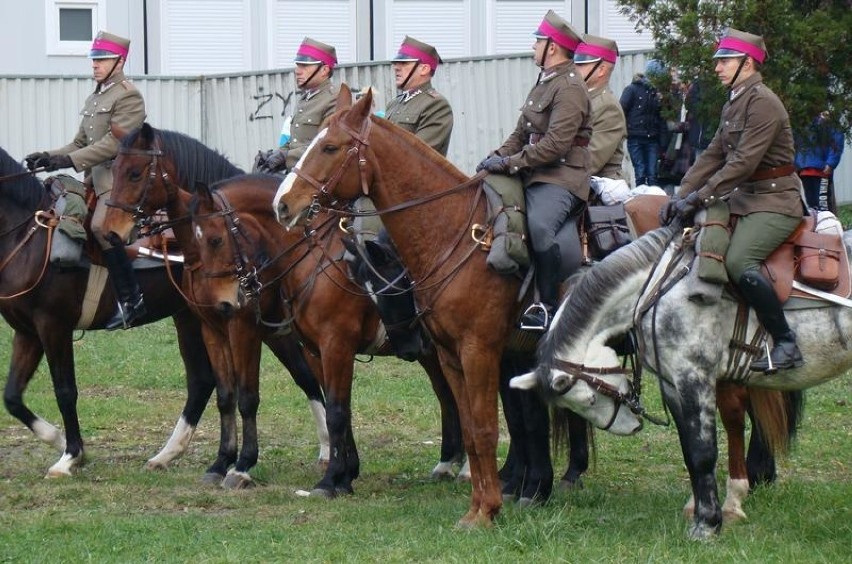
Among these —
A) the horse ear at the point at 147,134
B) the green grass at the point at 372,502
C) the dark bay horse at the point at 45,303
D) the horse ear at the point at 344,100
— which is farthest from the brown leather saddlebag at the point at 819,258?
the dark bay horse at the point at 45,303

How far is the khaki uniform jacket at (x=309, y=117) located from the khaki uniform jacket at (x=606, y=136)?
1.97 metres

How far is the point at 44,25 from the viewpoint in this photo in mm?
24312

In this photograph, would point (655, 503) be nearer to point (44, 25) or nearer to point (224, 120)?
point (224, 120)

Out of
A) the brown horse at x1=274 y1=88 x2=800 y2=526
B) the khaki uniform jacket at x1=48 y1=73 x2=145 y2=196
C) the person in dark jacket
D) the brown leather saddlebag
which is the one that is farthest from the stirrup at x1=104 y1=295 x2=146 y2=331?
the person in dark jacket

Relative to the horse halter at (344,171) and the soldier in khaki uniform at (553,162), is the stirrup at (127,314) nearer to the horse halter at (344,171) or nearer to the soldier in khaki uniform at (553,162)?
the horse halter at (344,171)

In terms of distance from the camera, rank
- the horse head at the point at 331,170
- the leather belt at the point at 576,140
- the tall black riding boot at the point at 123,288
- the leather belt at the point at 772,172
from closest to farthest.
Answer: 1. the leather belt at the point at 772,172
2. the horse head at the point at 331,170
3. the leather belt at the point at 576,140
4. the tall black riding boot at the point at 123,288

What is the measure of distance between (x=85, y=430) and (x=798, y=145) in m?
7.70

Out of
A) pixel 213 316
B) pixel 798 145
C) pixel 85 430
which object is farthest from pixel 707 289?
pixel 798 145

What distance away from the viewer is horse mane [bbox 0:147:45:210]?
1088 centimetres

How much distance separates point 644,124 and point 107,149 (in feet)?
25.0

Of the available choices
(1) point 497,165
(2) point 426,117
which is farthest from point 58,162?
(1) point 497,165

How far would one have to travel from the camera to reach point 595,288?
8.07 meters

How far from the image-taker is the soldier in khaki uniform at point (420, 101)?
9.98 meters

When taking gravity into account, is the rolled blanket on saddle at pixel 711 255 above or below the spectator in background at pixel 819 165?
below
